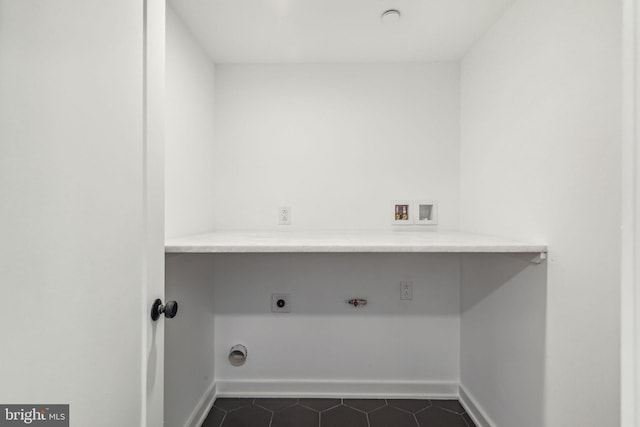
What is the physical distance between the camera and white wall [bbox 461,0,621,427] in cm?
81

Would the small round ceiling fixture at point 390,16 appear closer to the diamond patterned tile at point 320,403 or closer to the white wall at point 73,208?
the white wall at point 73,208

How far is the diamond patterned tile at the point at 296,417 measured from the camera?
4.75 ft

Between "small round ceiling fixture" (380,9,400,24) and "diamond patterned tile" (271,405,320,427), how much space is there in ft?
6.64

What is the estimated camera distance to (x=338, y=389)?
166 cm

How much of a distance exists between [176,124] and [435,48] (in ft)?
4.68

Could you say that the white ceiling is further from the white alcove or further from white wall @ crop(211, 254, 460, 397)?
white wall @ crop(211, 254, 460, 397)

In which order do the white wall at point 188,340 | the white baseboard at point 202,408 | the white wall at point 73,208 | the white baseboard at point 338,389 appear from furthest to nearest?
the white baseboard at point 338,389
the white baseboard at point 202,408
the white wall at point 188,340
the white wall at point 73,208

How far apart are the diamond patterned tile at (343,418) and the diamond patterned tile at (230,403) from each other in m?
0.45

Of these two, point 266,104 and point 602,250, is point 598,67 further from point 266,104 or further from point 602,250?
point 266,104

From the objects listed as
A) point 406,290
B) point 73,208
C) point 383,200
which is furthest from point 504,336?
point 73,208

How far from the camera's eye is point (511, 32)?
1233 mm

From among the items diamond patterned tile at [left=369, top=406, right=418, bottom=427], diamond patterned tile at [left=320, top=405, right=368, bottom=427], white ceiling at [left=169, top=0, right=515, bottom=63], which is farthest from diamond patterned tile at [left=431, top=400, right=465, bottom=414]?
white ceiling at [left=169, top=0, right=515, bottom=63]

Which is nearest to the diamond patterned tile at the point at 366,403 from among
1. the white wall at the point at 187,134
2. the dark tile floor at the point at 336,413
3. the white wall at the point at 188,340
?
the dark tile floor at the point at 336,413

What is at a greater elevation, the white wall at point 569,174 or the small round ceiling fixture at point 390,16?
the small round ceiling fixture at point 390,16
